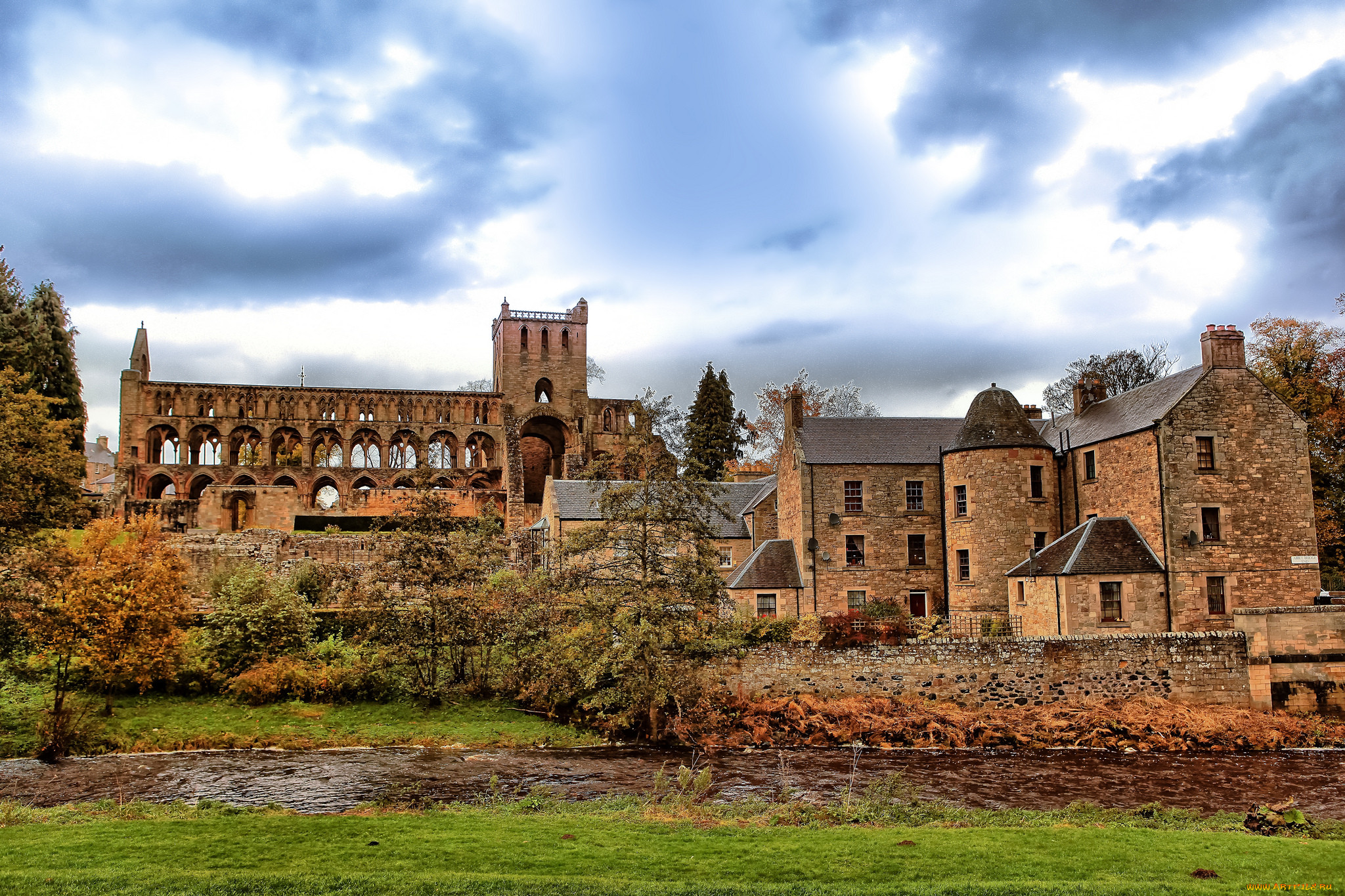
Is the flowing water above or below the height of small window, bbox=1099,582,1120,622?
below

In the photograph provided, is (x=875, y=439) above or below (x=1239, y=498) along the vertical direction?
above

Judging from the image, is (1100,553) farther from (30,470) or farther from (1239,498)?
(30,470)

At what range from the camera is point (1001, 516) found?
99.6 feet

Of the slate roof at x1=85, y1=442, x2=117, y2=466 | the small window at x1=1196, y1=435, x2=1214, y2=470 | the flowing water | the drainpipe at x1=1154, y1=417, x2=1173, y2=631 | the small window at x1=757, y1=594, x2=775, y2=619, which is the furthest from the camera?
the slate roof at x1=85, y1=442, x2=117, y2=466

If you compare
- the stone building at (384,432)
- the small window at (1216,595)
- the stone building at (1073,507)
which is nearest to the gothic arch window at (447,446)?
the stone building at (384,432)

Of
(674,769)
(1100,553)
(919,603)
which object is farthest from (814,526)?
(674,769)

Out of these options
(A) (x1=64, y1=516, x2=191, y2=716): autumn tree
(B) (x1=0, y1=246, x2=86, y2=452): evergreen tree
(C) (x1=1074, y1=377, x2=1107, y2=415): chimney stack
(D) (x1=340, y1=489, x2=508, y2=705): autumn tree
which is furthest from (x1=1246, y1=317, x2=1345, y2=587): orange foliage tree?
(B) (x1=0, y1=246, x2=86, y2=452): evergreen tree

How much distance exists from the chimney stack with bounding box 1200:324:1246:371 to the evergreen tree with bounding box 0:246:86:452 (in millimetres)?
40162

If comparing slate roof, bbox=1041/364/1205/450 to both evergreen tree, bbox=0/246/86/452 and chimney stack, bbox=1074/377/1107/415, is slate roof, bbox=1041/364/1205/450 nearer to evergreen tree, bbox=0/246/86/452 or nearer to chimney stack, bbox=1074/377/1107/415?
chimney stack, bbox=1074/377/1107/415

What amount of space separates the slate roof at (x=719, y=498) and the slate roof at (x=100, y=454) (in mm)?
75142

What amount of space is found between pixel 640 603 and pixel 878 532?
13.2m

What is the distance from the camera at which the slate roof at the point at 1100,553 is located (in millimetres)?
26688

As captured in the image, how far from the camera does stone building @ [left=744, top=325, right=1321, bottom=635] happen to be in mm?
26672

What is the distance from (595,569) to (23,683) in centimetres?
1544
